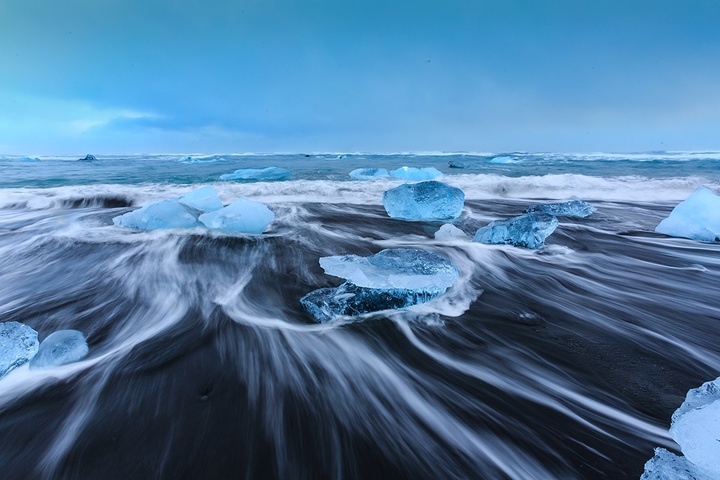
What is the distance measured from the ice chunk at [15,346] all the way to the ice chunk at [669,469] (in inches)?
124

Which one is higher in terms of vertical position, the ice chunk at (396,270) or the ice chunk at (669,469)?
the ice chunk at (396,270)

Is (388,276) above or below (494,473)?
above

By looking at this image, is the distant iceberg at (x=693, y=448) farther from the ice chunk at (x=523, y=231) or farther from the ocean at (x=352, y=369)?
the ice chunk at (x=523, y=231)

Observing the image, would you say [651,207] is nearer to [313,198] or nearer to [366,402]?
[313,198]

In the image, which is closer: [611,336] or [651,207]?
[611,336]

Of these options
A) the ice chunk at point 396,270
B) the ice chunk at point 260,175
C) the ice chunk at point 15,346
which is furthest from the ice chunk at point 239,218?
the ice chunk at point 260,175

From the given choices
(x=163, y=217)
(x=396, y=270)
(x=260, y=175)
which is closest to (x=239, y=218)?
(x=163, y=217)

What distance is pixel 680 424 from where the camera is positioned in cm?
142

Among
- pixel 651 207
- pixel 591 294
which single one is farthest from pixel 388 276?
pixel 651 207

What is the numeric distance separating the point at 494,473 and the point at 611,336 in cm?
157

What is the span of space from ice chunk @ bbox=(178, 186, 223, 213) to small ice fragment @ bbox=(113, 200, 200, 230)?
0.28 meters

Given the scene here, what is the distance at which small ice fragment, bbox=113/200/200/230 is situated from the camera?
5312mm

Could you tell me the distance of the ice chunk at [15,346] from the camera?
1.78m

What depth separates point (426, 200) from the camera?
20.1ft
